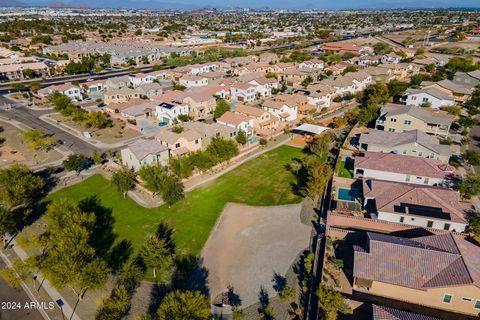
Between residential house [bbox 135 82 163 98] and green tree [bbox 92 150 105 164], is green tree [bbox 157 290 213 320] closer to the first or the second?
green tree [bbox 92 150 105 164]

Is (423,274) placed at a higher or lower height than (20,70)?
lower

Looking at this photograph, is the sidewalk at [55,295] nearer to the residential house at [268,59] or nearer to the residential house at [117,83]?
the residential house at [117,83]

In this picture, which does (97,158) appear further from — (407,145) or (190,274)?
(407,145)

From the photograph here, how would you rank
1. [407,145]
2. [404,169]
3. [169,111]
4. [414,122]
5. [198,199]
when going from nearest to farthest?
[198,199], [404,169], [407,145], [414,122], [169,111]

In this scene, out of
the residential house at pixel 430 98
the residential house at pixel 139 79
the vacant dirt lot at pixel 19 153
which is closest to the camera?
the vacant dirt lot at pixel 19 153

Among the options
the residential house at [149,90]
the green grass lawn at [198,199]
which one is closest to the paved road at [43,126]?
the green grass lawn at [198,199]

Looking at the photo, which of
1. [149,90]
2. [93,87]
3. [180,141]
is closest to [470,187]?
[180,141]
